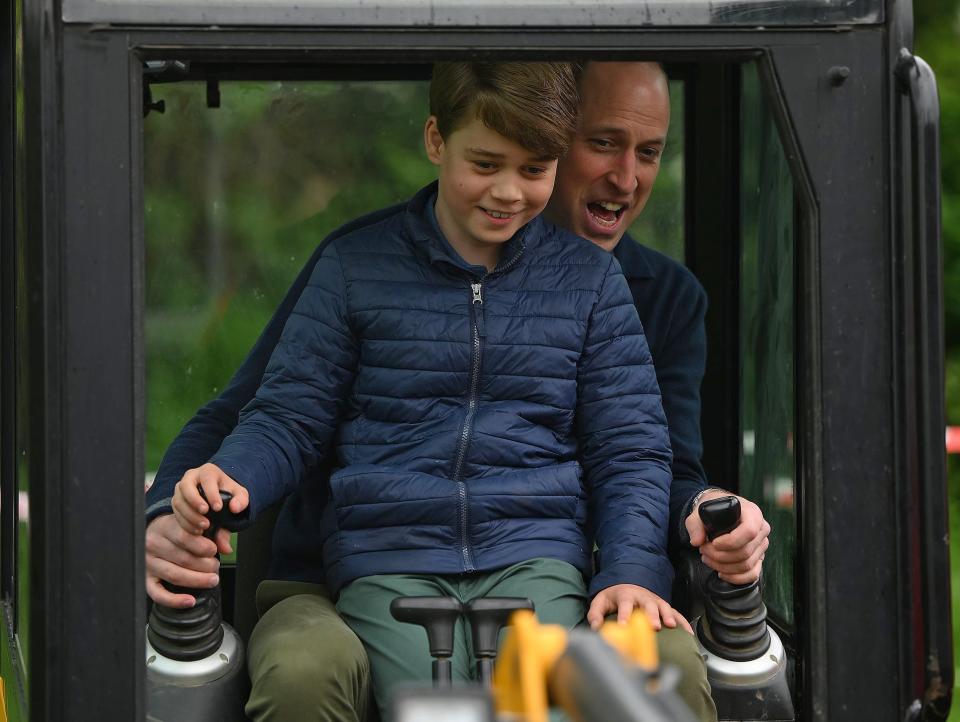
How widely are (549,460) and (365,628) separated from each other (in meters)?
0.40

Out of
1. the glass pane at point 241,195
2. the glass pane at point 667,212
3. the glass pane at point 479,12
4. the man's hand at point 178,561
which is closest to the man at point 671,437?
the man's hand at point 178,561

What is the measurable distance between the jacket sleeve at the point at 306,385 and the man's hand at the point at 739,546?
589 mm

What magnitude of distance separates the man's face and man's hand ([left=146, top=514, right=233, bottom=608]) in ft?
3.67

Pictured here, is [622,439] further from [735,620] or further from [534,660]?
[534,660]

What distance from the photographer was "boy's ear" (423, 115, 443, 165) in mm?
2576

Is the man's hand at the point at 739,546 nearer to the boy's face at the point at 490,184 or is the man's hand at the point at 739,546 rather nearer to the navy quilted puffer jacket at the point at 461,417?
the navy quilted puffer jacket at the point at 461,417

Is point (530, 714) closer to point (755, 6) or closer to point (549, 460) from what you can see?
point (755, 6)

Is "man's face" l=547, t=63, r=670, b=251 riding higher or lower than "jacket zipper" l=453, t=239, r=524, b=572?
higher

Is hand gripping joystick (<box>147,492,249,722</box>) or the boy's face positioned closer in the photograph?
Result: hand gripping joystick (<box>147,492,249,722</box>)

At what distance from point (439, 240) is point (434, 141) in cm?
Answer: 24

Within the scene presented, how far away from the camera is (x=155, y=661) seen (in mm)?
2137

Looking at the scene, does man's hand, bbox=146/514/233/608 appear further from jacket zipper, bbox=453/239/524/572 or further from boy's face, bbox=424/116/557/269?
boy's face, bbox=424/116/557/269

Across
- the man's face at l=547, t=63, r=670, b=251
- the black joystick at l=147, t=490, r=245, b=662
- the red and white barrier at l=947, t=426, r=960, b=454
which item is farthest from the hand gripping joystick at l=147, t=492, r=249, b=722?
the red and white barrier at l=947, t=426, r=960, b=454

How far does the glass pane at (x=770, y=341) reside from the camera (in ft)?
7.77
